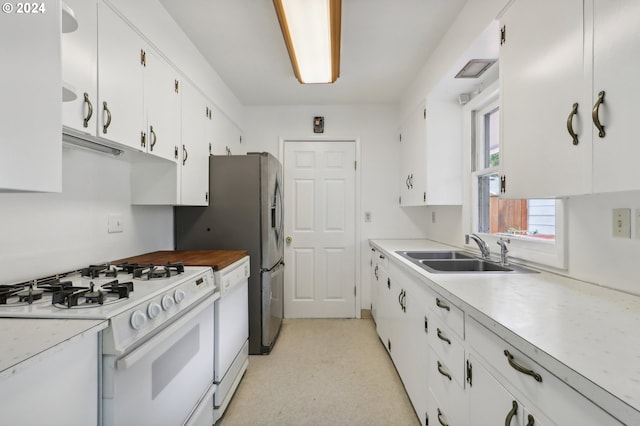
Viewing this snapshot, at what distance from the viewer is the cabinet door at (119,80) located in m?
1.31

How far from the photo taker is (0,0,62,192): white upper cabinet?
0.77 metres

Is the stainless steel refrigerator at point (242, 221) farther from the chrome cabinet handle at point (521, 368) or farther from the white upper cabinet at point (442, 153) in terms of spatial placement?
the chrome cabinet handle at point (521, 368)

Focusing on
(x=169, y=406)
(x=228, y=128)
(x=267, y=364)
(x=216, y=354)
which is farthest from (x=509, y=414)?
(x=228, y=128)

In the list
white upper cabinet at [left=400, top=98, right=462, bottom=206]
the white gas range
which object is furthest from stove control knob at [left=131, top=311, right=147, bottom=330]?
white upper cabinet at [left=400, top=98, right=462, bottom=206]

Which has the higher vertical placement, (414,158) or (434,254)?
(414,158)

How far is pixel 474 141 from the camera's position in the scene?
2453 mm

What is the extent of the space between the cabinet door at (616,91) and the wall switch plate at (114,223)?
2.33 m

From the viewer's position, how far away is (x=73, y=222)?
1.50 m

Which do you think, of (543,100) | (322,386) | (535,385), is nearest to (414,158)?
(543,100)

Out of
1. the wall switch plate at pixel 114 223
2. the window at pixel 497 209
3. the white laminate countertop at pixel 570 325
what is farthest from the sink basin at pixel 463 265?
the wall switch plate at pixel 114 223

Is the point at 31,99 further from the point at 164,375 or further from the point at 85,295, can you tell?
the point at 164,375

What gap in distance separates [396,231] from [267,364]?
Answer: 2.00m

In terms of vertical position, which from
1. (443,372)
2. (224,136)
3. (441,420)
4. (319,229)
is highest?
(224,136)

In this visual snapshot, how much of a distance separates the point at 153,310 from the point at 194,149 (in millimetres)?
1468
